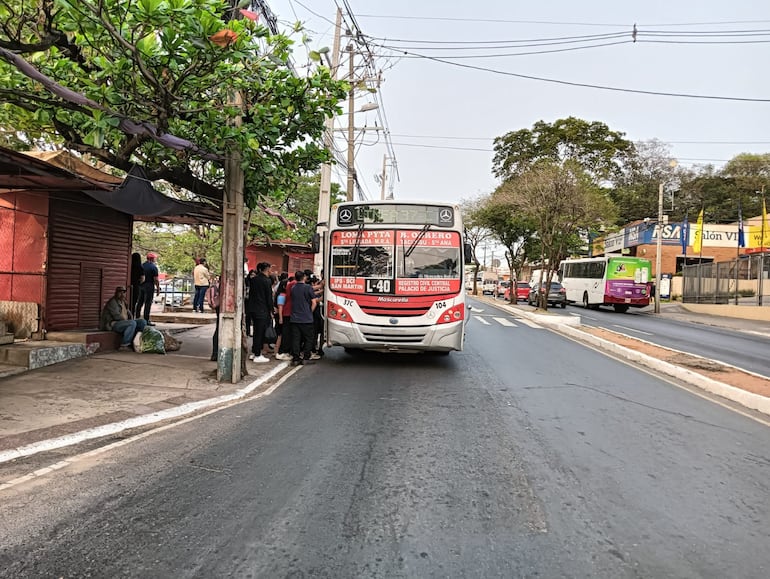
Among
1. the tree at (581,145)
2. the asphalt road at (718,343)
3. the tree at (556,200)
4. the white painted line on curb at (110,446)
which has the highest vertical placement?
the tree at (581,145)

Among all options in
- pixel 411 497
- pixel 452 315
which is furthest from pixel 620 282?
pixel 411 497

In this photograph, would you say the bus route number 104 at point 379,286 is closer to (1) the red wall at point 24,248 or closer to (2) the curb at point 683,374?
(2) the curb at point 683,374

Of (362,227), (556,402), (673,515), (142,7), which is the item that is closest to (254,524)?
(673,515)

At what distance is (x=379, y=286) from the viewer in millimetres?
10070

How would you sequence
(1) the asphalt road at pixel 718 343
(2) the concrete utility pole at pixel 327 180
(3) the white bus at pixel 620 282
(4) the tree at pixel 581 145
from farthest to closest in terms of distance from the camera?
(4) the tree at pixel 581 145
(3) the white bus at pixel 620 282
(2) the concrete utility pole at pixel 327 180
(1) the asphalt road at pixel 718 343

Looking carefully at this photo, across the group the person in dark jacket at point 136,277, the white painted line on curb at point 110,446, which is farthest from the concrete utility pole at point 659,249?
the white painted line on curb at point 110,446

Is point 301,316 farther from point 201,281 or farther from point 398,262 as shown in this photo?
point 201,281

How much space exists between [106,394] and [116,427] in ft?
5.12

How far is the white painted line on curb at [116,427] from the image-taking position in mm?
4977

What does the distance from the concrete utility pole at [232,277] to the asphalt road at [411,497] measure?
1398 millimetres

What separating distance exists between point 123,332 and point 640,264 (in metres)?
28.8

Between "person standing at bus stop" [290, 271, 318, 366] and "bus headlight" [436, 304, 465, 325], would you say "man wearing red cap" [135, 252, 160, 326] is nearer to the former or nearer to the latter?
"person standing at bus stop" [290, 271, 318, 366]

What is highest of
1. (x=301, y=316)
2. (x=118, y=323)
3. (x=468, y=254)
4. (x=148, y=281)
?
(x=468, y=254)

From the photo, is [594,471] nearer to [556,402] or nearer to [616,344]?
[556,402]
